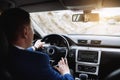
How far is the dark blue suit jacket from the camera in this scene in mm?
2740

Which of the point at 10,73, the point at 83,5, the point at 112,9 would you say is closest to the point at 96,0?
the point at 83,5

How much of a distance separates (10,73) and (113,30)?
3.53 m

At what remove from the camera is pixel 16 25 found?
2.80 metres

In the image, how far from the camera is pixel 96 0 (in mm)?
3391

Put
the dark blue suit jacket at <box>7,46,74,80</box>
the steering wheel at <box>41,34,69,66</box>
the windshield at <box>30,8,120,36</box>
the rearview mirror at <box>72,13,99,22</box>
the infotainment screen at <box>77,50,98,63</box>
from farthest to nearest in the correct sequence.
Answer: the infotainment screen at <box>77,50,98,63</box> < the steering wheel at <box>41,34,69,66</box> < the windshield at <box>30,8,120,36</box> < the rearview mirror at <box>72,13,99,22</box> < the dark blue suit jacket at <box>7,46,74,80</box>

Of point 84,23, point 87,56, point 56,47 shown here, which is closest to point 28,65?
point 56,47

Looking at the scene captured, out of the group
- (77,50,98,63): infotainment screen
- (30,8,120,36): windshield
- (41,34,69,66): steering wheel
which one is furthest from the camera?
(77,50,98,63): infotainment screen

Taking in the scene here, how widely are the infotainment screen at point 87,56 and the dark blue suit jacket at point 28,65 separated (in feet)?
7.34

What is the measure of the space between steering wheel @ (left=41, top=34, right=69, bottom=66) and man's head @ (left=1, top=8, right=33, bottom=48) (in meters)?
1.78

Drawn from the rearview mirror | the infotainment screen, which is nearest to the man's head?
the rearview mirror

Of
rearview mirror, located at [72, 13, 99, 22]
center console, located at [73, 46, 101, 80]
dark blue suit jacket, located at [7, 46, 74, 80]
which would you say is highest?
rearview mirror, located at [72, 13, 99, 22]

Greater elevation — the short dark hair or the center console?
the short dark hair

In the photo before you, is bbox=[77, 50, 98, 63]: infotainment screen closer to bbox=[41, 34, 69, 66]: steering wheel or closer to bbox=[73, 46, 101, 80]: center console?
bbox=[73, 46, 101, 80]: center console

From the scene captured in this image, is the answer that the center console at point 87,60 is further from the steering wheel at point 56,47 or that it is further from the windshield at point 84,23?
the windshield at point 84,23
